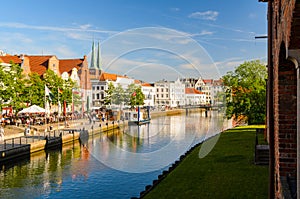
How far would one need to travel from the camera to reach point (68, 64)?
8069 cm

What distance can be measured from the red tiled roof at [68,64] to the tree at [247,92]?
133 feet

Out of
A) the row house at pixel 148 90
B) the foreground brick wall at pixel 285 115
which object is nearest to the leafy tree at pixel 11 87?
the row house at pixel 148 90

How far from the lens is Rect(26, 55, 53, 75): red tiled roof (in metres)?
69.7

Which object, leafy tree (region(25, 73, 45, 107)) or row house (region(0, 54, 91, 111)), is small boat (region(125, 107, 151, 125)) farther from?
leafy tree (region(25, 73, 45, 107))

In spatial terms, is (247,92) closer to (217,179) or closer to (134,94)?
(134,94)

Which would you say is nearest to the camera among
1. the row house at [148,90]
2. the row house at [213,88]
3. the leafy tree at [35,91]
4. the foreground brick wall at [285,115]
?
the foreground brick wall at [285,115]

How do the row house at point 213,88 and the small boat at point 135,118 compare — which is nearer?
the row house at point 213,88

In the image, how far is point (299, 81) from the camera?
3.79 meters

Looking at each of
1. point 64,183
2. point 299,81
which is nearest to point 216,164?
point 64,183

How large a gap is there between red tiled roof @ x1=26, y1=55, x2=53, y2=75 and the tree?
38.2m

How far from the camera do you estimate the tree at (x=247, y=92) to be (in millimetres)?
44062

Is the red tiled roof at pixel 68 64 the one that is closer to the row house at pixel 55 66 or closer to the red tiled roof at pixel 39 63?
the row house at pixel 55 66

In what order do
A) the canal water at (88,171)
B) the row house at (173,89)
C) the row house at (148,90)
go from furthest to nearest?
1. the row house at (148,90)
2. the row house at (173,89)
3. the canal water at (88,171)

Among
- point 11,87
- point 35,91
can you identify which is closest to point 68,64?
point 35,91
